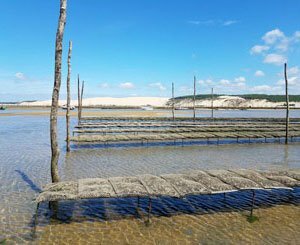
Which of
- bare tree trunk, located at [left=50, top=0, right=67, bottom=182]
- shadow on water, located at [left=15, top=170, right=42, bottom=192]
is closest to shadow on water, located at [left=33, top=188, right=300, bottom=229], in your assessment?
bare tree trunk, located at [left=50, top=0, right=67, bottom=182]

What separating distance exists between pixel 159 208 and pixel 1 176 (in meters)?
9.21

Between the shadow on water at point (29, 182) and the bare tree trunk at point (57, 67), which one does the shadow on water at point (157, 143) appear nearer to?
the shadow on water at point (29, 182)

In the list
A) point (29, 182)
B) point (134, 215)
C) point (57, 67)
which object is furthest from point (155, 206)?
point (29, 182)

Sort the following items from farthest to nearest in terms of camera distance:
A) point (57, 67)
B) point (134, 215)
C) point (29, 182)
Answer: point (29, 182)
point (57, 67)
point (134, 215)

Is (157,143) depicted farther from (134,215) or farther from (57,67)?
(134,215)

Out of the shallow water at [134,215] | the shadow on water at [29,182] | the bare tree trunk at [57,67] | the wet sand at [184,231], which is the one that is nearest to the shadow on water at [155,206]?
the shallow water at [134,215]

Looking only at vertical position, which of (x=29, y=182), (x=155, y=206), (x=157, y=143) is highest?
(x=157, y=143)

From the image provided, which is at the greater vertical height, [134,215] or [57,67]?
[57,67]

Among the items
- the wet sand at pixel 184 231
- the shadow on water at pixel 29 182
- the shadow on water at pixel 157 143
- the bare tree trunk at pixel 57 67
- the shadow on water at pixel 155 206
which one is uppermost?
the bare tree trunk at pixel 57 67

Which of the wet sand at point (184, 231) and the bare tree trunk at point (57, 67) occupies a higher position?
Result: the bare tree trunk at point (57, 67)


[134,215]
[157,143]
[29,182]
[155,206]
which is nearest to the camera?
[134,215]

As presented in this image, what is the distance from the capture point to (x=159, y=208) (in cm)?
1174

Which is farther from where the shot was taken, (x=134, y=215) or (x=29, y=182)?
(x=29, y=182)

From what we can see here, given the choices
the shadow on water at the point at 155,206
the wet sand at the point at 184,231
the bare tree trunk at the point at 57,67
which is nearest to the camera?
the wet sand at the point at 184,231
